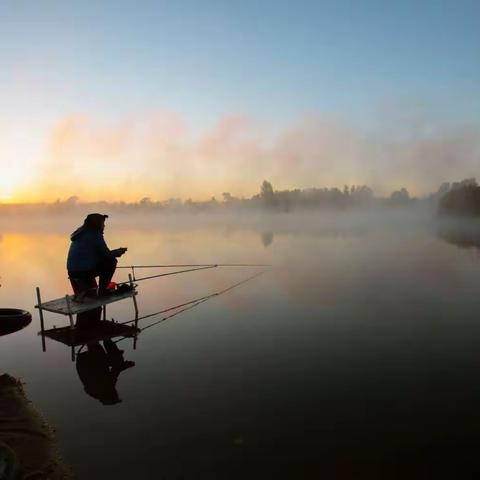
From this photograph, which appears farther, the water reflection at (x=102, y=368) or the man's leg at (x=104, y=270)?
the man's leg at (x=104, y=270)

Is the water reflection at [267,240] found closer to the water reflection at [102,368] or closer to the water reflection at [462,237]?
the water reflection at [462,237]

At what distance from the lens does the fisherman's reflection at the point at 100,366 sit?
9648mm

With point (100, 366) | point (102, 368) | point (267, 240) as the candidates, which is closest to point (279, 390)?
point (102, 368)

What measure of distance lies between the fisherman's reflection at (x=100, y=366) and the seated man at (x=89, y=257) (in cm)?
138

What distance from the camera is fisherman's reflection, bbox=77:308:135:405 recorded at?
9.65 m

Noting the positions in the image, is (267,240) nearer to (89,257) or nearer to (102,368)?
(89,257)

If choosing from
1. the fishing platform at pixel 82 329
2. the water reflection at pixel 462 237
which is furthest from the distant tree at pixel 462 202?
the fishing platform at pixel 82 329

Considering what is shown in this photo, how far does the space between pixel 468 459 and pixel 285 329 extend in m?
7.68

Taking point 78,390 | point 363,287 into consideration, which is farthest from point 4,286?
point 363,287

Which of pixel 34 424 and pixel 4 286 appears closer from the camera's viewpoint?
pixel 34 424

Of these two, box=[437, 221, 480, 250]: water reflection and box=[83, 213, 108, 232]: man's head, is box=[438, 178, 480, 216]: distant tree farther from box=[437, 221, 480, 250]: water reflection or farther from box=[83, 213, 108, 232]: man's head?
box=[83, 213, 108, 232]: man's head

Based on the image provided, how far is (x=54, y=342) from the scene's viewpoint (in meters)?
13.3

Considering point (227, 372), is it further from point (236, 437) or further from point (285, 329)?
point (285, 329)

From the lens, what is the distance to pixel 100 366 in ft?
37.0
